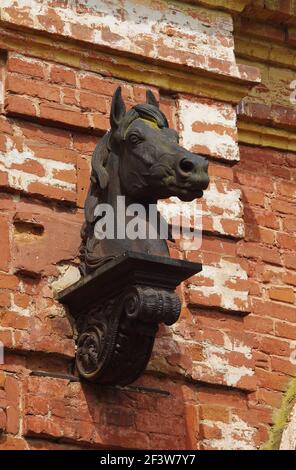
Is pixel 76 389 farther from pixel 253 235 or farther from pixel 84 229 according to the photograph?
pixel 253 235

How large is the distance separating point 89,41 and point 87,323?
1377 mm

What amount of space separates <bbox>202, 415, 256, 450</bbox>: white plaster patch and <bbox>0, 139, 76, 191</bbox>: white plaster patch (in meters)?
1.20

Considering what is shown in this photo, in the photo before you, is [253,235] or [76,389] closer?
[76,389]

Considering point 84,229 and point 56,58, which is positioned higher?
point 56,58

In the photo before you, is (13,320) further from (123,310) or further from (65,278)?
(123,310)

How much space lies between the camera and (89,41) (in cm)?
715

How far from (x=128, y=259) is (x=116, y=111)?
0.72 meters

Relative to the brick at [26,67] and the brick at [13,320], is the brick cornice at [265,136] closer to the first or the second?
the brick at [26,67]

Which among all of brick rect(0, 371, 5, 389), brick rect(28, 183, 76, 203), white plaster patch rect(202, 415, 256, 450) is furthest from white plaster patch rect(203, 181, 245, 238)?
brick rect(0, 371, 5, 389)

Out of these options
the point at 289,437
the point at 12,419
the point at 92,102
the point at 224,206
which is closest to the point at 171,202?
the point at 224,206

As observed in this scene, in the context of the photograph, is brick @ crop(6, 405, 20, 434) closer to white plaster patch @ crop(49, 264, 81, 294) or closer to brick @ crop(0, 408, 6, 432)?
brick @ crop(0, 408, 6, 432)

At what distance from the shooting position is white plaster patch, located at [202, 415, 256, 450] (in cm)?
671

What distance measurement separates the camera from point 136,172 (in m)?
6.46

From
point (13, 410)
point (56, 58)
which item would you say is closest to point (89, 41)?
point (56, 58)
